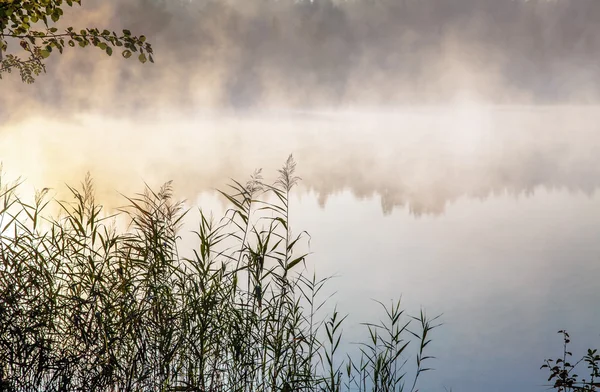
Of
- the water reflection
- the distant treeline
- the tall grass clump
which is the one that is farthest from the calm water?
the tall grass clump

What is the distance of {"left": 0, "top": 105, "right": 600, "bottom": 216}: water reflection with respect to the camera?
278 inches

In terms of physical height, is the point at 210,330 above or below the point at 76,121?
below

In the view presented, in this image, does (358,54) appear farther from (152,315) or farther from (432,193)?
(152,315)

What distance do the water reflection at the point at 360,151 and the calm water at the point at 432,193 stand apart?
0.02 metres

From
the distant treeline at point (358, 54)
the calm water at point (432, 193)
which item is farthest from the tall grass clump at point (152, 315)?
the distant treeline at point (358, 54)

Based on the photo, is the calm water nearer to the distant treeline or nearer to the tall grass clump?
the distant treeline

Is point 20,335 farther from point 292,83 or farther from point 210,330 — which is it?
point 292,83

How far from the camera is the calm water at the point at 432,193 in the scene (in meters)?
6.46

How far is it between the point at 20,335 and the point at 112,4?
5.39 metres

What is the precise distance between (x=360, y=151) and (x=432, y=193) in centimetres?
115

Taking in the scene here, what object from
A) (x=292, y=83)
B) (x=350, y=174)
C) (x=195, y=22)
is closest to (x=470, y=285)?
(x=350, y=174)

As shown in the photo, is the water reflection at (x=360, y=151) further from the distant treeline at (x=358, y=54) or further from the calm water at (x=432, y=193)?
the distant treeline at (x=358, y=54)

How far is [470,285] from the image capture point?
23.4ft

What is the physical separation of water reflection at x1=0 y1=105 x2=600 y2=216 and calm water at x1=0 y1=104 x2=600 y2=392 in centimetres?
2
